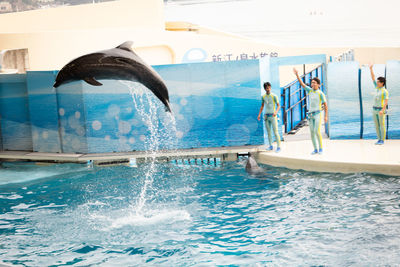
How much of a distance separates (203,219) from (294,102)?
7.04 m

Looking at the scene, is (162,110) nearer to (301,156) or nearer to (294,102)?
(301,156)

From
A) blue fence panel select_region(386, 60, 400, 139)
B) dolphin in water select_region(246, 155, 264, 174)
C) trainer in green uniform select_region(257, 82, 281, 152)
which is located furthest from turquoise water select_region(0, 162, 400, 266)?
blue fence panel select_region(386, 60, 400, 139)

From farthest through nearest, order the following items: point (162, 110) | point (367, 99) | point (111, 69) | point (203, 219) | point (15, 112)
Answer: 1. point (15, 112)
2. point (162, 110)
3. point (367, 99)
4. point (203, 219)
5. point (111, 69)

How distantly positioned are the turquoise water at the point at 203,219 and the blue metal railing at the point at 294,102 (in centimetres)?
316

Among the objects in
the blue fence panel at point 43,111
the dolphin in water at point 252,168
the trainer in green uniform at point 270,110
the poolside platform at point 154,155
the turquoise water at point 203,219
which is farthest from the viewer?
the blue fence panel at point 43,111

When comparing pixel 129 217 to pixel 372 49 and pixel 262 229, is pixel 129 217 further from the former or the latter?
pixel 372 49

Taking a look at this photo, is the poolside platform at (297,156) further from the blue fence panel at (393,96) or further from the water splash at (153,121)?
the blue fence panel at (393,96)

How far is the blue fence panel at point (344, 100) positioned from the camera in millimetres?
10695

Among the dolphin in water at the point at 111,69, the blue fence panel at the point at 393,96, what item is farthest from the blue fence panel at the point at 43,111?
the blue fence panel at the point at 393,96

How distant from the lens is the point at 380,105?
9.58 meters

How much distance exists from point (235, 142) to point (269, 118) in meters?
1.22

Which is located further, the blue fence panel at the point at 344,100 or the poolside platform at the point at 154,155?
the blue fence panel at the point at 344,100

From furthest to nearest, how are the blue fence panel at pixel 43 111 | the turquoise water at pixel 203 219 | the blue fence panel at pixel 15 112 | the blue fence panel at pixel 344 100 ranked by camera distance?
the blue fence panel at pixel 15 112, the blue fence panel at pixel 43 111, the blue fence panel at pixel 344 100, the turquoise water at pixel 203 219

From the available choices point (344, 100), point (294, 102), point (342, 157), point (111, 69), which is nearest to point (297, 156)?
point (342, 157)
